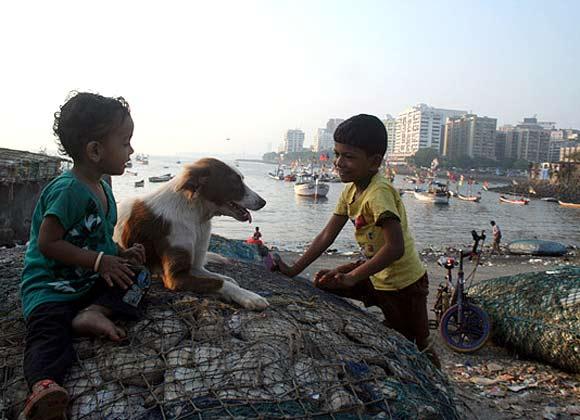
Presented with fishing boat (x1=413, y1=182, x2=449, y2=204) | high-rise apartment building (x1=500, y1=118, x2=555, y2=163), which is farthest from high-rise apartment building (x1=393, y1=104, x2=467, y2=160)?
fishing boat (x1=413, y1=182, x2=449, y2=204)

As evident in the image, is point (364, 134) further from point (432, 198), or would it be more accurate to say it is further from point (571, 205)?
point (571, 205)

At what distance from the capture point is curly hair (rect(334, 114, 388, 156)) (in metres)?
3.85

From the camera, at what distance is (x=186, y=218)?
3.62m

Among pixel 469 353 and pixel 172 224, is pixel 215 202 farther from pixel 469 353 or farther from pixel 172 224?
pixel 469 353

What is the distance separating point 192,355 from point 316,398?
0.66m

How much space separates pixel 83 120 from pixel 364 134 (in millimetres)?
1958

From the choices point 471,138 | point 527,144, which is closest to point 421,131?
point 471,138

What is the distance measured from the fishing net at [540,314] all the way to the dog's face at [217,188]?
4910 millimetres

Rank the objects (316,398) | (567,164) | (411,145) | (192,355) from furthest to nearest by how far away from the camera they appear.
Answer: (411,145)
(567,164)
(192,355)
(316,398)

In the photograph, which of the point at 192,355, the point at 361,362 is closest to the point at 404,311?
the point at 361,362

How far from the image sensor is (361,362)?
113 inches

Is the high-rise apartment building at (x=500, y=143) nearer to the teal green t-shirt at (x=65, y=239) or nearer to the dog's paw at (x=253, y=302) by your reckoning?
the dog's paw at (x=253, y=302)

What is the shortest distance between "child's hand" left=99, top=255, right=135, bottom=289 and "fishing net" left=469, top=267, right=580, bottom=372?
19.4 ft

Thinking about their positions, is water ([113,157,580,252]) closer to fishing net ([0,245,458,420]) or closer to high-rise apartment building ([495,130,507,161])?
fishing net ([0,245,458,420])
